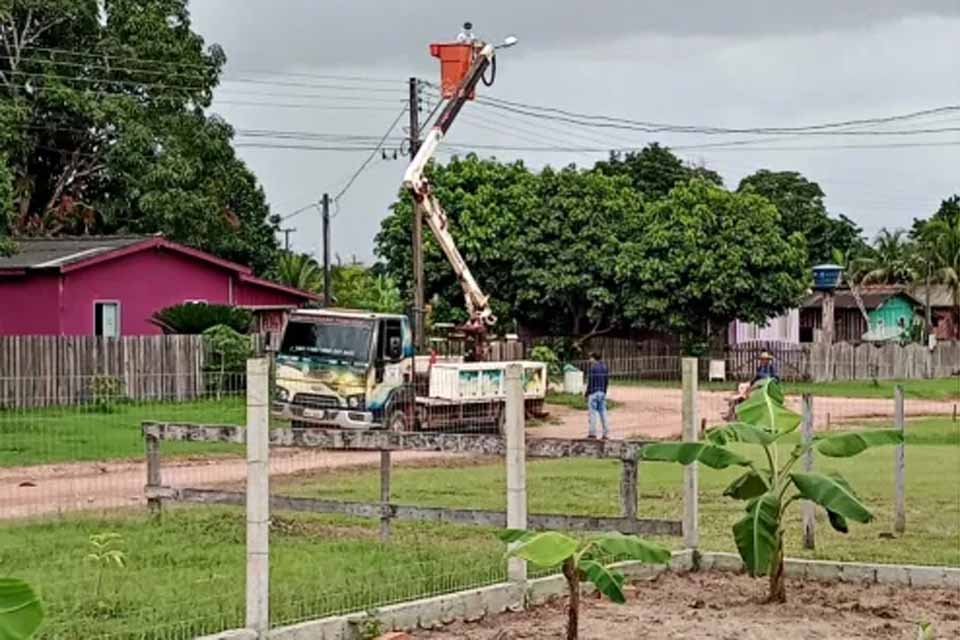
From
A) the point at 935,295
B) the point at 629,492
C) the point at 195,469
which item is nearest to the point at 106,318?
the point at 195,469

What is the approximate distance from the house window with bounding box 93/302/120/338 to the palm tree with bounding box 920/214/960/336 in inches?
1792

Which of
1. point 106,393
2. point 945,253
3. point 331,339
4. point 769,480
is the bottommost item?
point 769,480

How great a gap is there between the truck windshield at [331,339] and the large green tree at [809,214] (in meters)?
62.0

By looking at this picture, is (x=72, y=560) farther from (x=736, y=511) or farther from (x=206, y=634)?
(x=736, y=511)

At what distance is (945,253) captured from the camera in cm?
7100

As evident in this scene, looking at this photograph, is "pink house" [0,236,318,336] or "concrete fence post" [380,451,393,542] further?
"pink house" [0,236,318,336]

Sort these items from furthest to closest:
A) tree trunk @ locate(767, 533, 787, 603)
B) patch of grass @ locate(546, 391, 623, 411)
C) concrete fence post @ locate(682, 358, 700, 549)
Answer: patch of grass @ locate(546, 391, 623, 411) → concrete fence post @ locate(682, 358, 700, 549) → tree trunk @ locate(767, 533, 787, 603)

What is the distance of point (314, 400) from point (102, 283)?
1216 centimetres

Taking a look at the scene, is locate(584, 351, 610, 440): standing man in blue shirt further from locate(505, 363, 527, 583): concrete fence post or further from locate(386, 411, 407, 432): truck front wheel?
locate(505, 363, 527, 583): concrete fence post

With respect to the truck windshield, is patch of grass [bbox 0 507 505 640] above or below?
below

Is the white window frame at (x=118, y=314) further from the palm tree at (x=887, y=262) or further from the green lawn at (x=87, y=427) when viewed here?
the palm tree at (x=887, y=262)

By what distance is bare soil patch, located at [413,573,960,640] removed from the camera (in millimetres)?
9273

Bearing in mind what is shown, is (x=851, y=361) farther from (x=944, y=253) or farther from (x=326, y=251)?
(x=944, y=253)

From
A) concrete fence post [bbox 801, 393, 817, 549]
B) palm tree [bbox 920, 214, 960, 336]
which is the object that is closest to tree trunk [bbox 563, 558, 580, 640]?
concrete fence post [bbox 801, 393, 817, 549]
